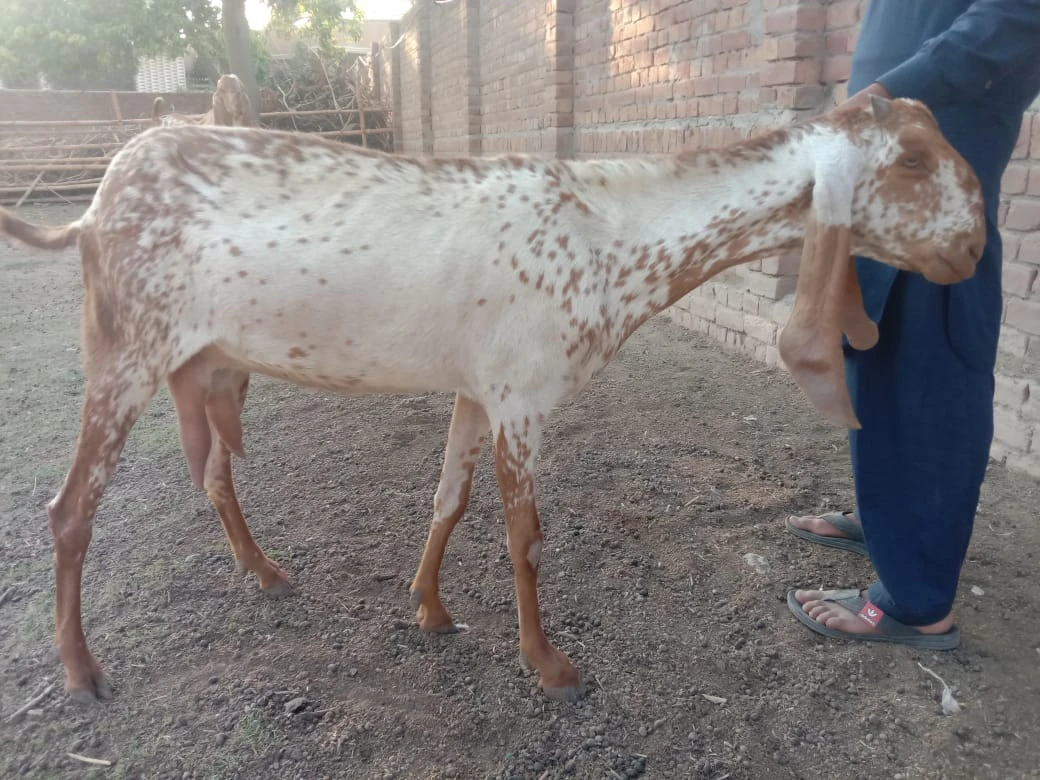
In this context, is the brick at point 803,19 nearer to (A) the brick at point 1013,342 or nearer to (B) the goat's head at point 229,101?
(A) the brick at point 1013,342

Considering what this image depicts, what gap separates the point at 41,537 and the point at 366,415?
1.75 m

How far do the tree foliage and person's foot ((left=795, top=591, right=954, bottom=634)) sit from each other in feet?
89.3

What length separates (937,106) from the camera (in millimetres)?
2055

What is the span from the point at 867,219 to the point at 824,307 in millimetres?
313

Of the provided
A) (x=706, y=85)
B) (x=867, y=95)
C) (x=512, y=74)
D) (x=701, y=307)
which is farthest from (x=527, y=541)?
(x=512, y=74)

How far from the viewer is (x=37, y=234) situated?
2.39m

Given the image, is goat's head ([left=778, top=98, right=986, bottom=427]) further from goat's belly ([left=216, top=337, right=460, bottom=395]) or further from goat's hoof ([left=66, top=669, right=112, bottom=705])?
goat's hoof ([left=66, top=669, right=112, bottom=705])

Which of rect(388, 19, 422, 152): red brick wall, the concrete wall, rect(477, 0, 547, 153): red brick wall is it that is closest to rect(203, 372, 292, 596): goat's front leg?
rect(477, 0, 547, 153): red brick wall

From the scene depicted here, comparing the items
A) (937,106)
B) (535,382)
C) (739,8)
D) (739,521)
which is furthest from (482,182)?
(739,8)

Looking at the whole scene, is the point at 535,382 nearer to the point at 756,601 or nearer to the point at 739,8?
the point at 756,601

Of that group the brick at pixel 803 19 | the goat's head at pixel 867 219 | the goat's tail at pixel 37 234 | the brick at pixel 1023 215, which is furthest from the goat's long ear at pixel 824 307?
the brick at pixel 803 19

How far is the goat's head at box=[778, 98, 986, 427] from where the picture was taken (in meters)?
1.95

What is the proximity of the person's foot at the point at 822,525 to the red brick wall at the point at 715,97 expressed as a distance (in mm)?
953

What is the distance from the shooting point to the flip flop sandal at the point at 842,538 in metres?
2.97
